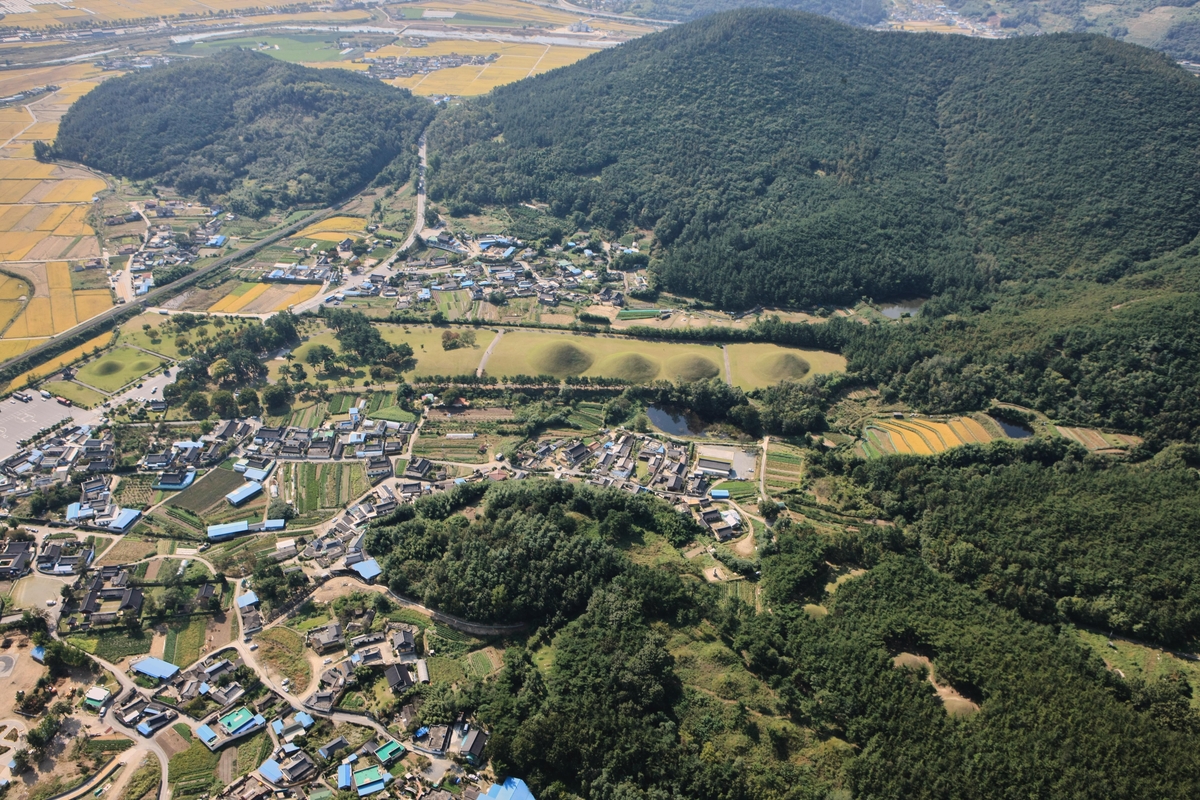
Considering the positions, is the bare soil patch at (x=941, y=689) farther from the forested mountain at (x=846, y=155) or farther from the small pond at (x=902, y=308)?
the forested mountain at (x=846, y=155)

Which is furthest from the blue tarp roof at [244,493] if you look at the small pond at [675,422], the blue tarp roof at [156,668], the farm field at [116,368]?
the small pond at [675,422]

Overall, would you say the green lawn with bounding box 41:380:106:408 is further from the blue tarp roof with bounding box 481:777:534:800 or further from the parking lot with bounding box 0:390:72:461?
the blue tarp roof with bounding box 481:777:534:800

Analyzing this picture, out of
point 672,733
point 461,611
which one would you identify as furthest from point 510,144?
point 672,733

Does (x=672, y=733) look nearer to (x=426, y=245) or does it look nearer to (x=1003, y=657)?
(x=1003, y=657)

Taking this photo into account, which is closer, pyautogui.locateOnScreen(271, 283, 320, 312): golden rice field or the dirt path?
the dirt path

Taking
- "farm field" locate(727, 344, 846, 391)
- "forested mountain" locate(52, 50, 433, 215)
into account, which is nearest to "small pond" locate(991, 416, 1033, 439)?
"farm field" locate(727, 344, 846, 391)

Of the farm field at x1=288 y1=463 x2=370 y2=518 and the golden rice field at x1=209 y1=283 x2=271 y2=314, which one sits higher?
the golden rice field at x1=209 y1=283 x2=271 y2=314
